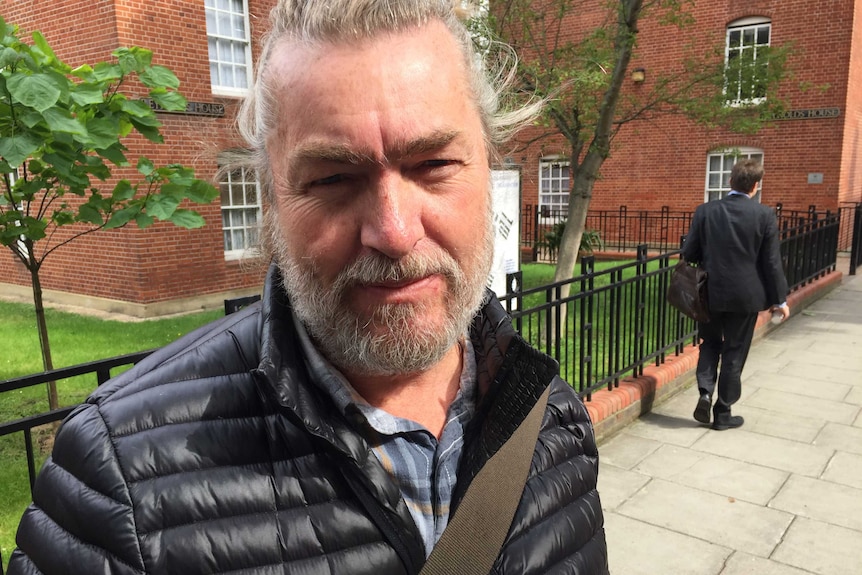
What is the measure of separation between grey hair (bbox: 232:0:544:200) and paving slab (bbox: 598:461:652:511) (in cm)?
327

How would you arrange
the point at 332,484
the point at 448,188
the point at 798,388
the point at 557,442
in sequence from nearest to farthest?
the point at 332,484
the point at 448,188
the point at 557,442
the point at 798,388

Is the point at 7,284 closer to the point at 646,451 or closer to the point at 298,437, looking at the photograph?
the point at 646,451

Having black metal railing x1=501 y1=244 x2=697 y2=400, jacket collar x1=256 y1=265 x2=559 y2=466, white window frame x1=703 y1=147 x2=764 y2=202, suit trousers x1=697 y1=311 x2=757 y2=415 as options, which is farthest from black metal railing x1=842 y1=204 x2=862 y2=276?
jacket collar x1=256 y1=265 x2=559 y2=466

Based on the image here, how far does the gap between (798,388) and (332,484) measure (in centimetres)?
642

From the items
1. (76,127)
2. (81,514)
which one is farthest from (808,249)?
(81,514)

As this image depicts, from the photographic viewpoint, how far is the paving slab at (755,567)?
3.39 metres

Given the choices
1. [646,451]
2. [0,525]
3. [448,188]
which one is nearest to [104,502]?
[448,188]

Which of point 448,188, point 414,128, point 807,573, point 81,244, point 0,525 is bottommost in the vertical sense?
point 807,573

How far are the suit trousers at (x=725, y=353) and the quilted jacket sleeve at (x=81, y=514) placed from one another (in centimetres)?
520

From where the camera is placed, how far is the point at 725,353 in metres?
5.37

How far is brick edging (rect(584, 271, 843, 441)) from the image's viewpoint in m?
4.96

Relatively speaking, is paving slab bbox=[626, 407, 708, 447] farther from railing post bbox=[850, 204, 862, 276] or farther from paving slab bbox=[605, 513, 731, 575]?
railing post bbox=[850, 204, 862, 276]

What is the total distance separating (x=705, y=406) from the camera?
5324mm

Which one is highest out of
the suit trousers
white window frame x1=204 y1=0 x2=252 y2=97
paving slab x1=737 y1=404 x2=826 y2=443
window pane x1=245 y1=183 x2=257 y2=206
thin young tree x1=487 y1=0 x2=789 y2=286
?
white window frame x1=204 y1=0 x2=252 y2=97
